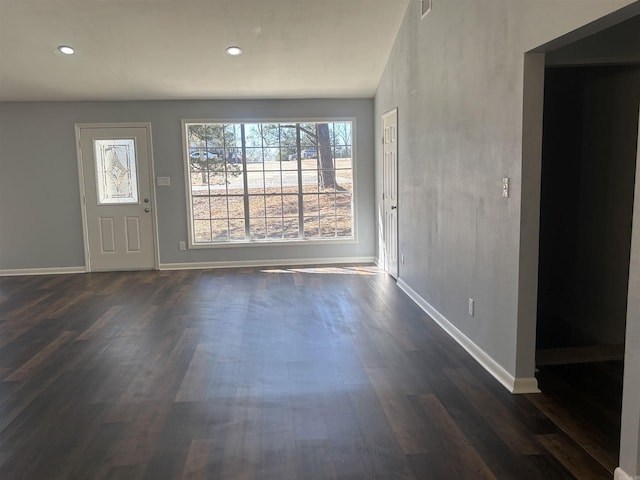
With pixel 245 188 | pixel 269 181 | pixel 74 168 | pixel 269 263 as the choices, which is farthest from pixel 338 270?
pixel 74 168

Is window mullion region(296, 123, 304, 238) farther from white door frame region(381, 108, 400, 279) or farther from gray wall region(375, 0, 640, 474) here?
gray wall region(375, 0, 640, 474)

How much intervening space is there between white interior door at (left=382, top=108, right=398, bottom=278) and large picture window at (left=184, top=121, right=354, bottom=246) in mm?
951

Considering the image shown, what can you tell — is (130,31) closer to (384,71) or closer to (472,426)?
(384,71)

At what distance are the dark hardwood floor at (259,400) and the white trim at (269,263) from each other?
205cm

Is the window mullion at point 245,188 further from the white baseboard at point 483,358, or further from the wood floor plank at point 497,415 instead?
the wood floor plank at point 497,415

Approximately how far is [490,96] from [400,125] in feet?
7.63

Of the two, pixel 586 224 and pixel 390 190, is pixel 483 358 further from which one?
pixel 390 190

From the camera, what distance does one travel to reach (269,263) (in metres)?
7.23

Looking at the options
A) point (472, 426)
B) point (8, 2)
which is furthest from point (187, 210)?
point (472, 426)

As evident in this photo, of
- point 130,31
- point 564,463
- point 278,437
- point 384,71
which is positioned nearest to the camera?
point 564,463

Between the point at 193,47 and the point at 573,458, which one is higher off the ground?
the point at 193,47

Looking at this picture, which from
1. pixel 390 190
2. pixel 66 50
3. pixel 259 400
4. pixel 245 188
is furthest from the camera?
pixel 245 188

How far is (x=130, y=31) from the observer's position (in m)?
5.20

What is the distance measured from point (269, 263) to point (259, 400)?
4347 mm
